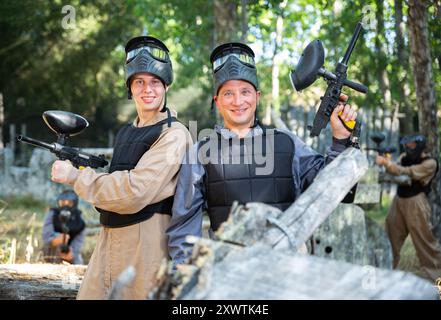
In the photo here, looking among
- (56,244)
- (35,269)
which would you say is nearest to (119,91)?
(56,244)

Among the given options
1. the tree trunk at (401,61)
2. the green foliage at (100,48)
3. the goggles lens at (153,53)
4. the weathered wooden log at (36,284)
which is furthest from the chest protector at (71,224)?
the green foliage at (100,48)

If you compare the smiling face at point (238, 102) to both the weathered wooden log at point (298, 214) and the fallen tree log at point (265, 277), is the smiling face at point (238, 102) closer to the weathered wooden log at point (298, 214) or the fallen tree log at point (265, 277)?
the weathered wooden log at point (298, 214)

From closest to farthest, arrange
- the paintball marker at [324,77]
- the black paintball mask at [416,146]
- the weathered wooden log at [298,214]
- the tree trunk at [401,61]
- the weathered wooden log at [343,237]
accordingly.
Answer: the weathered wooden log at [298,214] < the paintball marker at [324,77] < the weathered wooden log at [343,237] < the black paintball mask at [416,146] < the tree trunk at [401,61]

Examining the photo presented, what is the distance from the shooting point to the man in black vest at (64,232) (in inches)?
292

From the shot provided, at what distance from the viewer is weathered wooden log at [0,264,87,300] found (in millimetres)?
4348

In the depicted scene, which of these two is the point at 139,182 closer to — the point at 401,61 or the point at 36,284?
the point at 36,284

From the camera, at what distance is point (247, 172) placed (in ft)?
10.1

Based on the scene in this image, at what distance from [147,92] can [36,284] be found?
193 centimetres

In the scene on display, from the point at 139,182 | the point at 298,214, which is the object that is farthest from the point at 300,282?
the point at 139,182

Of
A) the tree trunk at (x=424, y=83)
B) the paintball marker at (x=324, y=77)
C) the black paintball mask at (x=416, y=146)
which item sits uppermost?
the tree trunk at (x=424, y=83)

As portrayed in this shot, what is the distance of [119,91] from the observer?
909 inches

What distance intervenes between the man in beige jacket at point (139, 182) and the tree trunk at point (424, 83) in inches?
190
